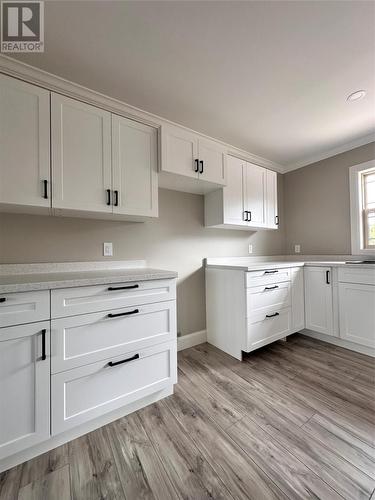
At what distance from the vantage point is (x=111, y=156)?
5.48 ft

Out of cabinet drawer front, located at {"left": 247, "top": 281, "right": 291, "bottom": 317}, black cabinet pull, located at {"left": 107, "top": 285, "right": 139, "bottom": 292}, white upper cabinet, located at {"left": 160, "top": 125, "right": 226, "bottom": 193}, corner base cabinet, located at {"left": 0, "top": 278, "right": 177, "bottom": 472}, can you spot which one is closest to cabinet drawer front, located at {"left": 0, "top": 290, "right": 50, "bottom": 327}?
corner base cabinet, located at {"left": 0, "top": 278, "right": 177, "bottom": 472}

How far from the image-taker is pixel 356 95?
1863mm

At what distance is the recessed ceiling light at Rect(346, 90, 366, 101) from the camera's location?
5.98 ft

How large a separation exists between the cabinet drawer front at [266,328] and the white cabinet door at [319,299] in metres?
0.35

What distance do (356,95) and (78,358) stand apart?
9.88 ft

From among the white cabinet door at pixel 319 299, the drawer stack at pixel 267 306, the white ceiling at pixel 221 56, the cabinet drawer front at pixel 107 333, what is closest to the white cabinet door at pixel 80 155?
the white ceiling at pixel 221 56

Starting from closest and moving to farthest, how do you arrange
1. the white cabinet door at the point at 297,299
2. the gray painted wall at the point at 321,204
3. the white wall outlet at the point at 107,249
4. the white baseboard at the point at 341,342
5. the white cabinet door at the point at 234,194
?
the white wall outlet at the point at 107,249 < the white baseboard at the point at 341,342 < the white cabinet door at the point at 234,194 < the white cabinet door at the point at 297,299 < the gray painted wall at the point at 321,204

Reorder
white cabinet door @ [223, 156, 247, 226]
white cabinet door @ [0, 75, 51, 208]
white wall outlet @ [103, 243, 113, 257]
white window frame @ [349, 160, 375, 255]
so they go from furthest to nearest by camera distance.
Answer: white window frame @ [349, 160, 375, 255] → white cabinet door @ [223, 156, 247, 226] → white wall outlet @ [103, 243, 113, 257] → white cabinet door @ [0, 75, 51, 208]

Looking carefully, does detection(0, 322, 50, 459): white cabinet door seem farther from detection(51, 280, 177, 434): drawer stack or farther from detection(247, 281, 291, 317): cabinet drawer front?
detection(247, 281, 291, 317): cabinet drawer front

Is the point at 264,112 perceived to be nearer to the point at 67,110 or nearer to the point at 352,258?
the point at 67,110

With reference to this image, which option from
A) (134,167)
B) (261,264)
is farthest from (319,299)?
(134,167)

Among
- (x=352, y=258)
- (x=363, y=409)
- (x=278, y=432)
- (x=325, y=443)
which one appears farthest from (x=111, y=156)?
(x=352, y=258)

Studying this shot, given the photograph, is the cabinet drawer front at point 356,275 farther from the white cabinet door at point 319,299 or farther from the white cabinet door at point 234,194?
the white cabinet door at point 234,194

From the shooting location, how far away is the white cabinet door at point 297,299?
2.58 m
